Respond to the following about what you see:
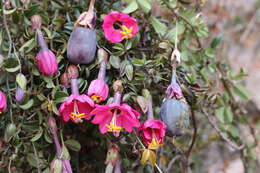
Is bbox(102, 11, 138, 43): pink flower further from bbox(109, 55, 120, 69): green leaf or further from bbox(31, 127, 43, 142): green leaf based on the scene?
bbox(31, 127, 43, 142): green leaf

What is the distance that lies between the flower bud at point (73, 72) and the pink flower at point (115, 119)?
0.10m

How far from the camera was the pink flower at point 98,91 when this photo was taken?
687mm

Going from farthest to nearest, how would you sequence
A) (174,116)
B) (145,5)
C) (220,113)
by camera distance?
Result: (220,113), (145,5), (174,116)

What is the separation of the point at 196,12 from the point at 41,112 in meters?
0.49

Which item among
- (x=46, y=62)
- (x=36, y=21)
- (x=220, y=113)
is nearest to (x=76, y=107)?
(x=46, y=62)

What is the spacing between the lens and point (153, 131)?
0.69 metres

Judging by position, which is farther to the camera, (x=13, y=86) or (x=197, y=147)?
(x=197, y=147)

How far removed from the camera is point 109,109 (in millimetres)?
672

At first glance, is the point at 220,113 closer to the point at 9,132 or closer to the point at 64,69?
the point at 64,69

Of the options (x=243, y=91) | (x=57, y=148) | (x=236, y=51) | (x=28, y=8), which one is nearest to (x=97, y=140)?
(x=57, y=148)

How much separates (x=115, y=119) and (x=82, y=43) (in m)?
0.15

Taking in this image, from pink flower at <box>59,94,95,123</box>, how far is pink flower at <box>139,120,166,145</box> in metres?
0.10

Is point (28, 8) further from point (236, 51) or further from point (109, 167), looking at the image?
point (236, 51)

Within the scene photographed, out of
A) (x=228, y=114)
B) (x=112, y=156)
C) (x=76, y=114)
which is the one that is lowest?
(x=228, y=114)
